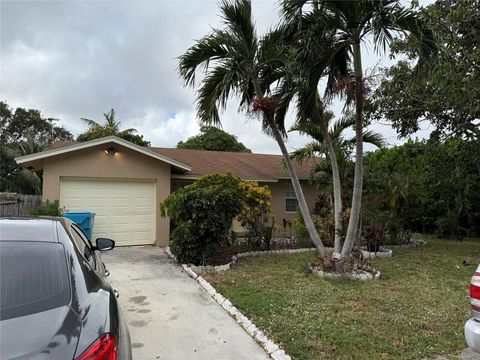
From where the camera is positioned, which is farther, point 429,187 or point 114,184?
point 429,187

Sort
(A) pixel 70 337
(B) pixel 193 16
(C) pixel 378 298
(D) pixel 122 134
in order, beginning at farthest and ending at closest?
(D) pixel 122 134
(B) pixel 193 16
(C) pixel 378 298
(A) pixel 70 337

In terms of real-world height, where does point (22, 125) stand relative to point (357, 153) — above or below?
above

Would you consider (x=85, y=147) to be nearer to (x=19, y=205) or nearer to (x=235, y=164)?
(x=19, y=205)

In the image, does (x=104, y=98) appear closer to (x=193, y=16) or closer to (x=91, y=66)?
(x=91, y=66)

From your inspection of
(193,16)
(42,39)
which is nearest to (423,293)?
(193,16)

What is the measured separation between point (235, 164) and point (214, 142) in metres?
18.6

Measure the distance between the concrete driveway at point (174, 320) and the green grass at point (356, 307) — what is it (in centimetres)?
42

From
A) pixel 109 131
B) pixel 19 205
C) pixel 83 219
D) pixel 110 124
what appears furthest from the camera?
pixel 110 124

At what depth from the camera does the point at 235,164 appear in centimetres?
1664

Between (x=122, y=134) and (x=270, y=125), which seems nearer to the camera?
(x=270, y=125)

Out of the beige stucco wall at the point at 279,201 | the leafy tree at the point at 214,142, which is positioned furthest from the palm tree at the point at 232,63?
the leafy tree at the point at 214,142

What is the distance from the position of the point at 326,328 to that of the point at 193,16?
8337mm

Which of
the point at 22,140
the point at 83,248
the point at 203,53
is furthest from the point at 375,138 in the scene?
the point at 22,140

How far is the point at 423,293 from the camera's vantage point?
690 cm
